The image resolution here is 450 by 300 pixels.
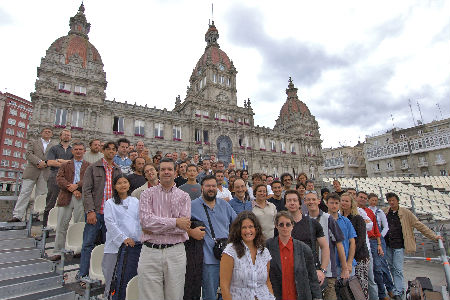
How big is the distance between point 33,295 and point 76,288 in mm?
730

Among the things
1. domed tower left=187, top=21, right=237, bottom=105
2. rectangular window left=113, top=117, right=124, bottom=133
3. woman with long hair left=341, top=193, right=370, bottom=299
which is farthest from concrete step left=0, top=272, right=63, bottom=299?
domed tower left=187, top=21, right=237, bottom=105

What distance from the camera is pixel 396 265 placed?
698 cm

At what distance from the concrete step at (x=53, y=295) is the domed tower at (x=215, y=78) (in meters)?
34.6

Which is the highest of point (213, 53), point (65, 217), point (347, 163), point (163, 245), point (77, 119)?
point (213, 53)

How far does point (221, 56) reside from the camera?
45.1 m

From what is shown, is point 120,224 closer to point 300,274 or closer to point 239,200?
point 239,200

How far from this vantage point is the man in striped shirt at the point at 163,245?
11.9 feet

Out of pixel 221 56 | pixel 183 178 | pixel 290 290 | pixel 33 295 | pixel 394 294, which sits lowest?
pixel 394 294

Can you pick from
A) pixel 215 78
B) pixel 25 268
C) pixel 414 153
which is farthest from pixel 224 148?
pixel 414 153

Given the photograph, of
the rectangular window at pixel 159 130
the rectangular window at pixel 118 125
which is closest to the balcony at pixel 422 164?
the rectangular window at pixel 159 130

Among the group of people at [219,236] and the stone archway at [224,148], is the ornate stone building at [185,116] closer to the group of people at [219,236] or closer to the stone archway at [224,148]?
the stone archway at [224,148]

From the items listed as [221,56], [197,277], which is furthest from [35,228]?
[221,56]

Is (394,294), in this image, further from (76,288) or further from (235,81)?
(235,81)

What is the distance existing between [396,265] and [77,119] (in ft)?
106
